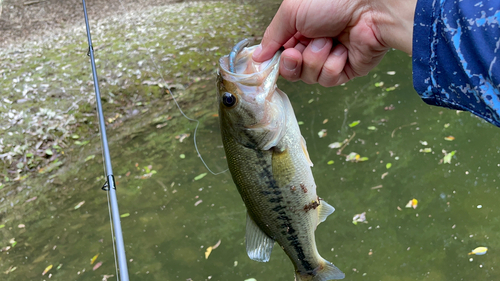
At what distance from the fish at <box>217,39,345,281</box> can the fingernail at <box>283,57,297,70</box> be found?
20 cm

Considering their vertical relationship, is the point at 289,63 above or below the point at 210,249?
above

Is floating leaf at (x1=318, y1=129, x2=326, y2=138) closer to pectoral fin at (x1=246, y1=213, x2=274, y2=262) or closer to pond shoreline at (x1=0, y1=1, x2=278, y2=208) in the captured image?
pond shoreline at (x1=0, y1=1, x2=278, y2=208)

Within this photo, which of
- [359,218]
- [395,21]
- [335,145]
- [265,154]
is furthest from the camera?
[335,145]

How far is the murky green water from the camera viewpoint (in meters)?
3.36

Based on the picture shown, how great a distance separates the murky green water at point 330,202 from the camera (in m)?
3.36

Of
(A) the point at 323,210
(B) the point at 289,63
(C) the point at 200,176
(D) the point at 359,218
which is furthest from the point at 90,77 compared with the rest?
(A) the point at 323,210

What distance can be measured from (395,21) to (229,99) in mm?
884

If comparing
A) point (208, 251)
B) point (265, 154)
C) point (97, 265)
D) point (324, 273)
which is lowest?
point (97, 265)

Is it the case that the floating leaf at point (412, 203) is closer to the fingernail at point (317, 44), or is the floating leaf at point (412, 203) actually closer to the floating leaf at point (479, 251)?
the floating leaf at point (479, 251)

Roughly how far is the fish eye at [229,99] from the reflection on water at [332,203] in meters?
2.23

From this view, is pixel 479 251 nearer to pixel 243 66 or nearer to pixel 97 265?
pixel 243 66

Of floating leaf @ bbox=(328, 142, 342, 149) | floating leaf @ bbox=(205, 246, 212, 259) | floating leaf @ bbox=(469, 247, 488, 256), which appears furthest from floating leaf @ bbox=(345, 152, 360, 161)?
floating leaf @ bbox=(205, 246, 212, 259)

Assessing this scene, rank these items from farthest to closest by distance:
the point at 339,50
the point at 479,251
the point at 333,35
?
the point at 479,251
the point at 339,50
the point at 333,35

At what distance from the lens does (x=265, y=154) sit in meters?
1.79
